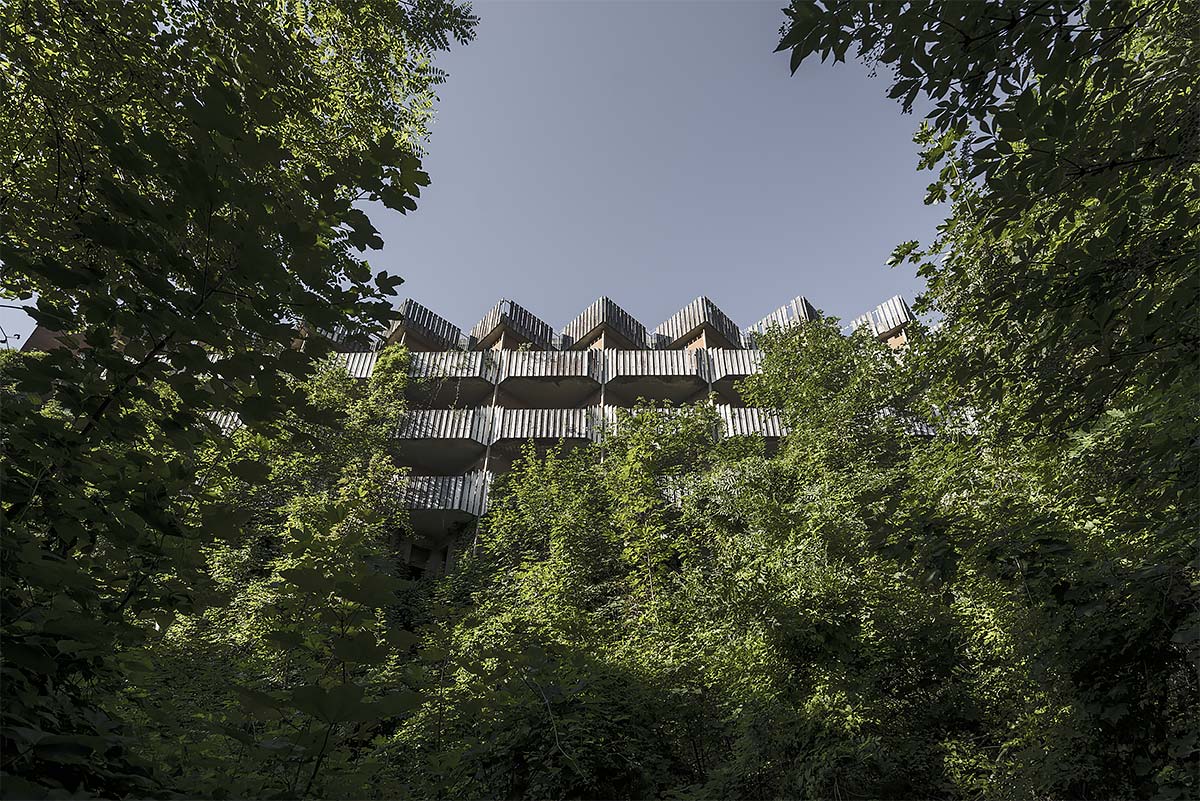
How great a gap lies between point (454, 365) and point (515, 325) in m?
5.95

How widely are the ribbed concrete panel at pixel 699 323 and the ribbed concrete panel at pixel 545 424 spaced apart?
11.4m

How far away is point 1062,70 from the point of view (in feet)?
8.15

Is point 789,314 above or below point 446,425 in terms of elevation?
above

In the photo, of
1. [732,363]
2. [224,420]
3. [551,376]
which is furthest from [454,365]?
[732,363]

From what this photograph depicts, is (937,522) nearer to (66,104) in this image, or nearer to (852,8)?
(852,8)

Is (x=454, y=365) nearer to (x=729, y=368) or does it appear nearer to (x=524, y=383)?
(x=524, y=383)

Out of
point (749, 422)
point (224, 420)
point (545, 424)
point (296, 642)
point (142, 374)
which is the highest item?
point (545, 424)

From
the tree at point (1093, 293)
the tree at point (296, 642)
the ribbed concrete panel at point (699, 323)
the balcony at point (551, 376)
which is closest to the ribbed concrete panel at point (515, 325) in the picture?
the balcony at point (551, 376)

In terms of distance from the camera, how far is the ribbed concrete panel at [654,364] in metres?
27.0

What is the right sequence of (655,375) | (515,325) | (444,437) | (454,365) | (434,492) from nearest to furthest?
(434,492), (444,437), (454,365), (655,375), (515,325)

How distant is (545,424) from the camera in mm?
24141

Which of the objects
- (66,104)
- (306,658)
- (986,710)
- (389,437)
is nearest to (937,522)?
(986,710)

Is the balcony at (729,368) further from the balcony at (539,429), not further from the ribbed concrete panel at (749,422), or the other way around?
the balcony at (539,429)

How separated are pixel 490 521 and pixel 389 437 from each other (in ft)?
22.3
